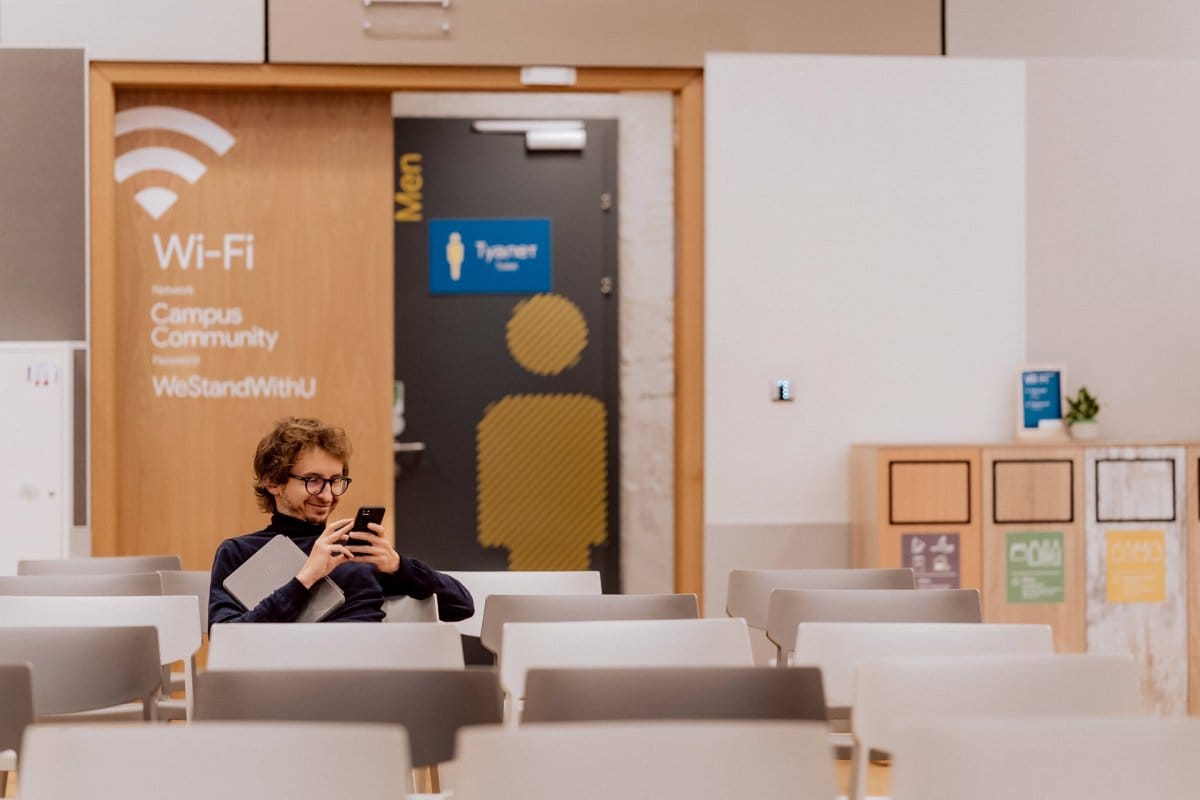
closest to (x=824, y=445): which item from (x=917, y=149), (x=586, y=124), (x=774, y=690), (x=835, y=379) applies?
(x=835, y=379)

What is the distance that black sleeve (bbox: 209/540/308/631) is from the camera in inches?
131

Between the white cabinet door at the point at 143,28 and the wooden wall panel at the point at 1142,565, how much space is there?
4614 mm

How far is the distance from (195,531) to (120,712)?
2.86m

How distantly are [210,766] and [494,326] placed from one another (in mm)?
5867

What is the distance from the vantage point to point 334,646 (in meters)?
2.85

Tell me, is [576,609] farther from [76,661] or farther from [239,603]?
[76,661]

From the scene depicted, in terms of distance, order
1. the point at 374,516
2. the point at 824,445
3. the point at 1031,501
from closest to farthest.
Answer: the point at 374,516 → the point at 1031,501 → the point at 824,445

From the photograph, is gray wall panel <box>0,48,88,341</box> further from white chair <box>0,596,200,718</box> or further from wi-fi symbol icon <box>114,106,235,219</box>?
white chair <box>0,596,200,718</box>

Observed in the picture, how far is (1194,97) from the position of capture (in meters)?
6.54

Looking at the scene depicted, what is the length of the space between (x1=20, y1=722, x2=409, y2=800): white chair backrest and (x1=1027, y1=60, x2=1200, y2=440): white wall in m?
5.38

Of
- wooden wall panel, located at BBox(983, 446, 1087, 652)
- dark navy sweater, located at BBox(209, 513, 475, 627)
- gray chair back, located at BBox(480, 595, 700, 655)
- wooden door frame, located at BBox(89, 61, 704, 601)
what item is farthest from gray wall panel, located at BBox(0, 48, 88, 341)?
wooden wall panel, located at BBox(983, 446, 1087, 652)

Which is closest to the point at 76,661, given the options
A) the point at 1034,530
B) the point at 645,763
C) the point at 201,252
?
the point at 645,763

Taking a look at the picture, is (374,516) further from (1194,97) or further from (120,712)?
(1194,97)

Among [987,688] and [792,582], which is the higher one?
[987,688]
